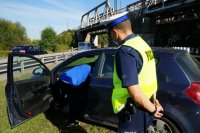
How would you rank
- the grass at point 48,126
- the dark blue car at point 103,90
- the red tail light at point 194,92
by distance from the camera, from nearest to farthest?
the red tail light at point 194,92
the dark blue car at point 103,90
the grass at point 48,126

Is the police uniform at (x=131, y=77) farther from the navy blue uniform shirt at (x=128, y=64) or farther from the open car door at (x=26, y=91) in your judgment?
the open car door at (x=26, y=91)

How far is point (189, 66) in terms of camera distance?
4.16 m

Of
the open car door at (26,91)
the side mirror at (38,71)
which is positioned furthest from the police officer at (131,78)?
the side mirror at (38,71)

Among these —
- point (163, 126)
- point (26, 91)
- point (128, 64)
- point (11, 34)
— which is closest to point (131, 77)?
point (128, 64)

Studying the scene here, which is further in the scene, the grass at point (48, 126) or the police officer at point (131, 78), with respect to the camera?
the grass at point (48, 126)

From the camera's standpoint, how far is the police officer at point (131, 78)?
2.43 metres

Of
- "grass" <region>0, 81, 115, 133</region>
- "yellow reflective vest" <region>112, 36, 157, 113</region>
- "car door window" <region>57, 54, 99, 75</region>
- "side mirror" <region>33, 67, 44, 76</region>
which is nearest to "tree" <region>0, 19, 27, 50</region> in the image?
"grass" <region>0, 81, 115, 133</region>

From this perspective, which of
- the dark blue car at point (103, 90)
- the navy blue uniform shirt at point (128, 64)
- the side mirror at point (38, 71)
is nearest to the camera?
the navy blue uniform shirt at point (128, 64)

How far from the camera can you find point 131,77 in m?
2.41

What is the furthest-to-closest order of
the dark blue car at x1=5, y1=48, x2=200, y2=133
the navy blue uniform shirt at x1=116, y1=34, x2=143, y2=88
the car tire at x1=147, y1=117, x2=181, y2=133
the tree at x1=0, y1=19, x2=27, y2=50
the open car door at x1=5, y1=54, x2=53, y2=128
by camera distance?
the tree at x1=0, y1=19, x2=27, y2=50 → the open car door at x1=5, y1=54, x2=53, y2=128 → the car tire at x1=147, y1=117, x2=181, y2=133 → the dark blue car at x1=5, y1=48, x2=200, y2=133 → the navy blue uniform shirt at x1=116, y1=34, x2=143, y2=88

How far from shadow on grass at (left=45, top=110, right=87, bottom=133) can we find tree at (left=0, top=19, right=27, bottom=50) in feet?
213

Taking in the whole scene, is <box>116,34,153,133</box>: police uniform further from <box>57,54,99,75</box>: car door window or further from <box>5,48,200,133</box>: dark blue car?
<box>57,54,99,75</box>: car door window

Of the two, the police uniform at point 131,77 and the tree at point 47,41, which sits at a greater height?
the tree at point 47,41

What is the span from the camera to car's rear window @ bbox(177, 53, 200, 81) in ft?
13.1
